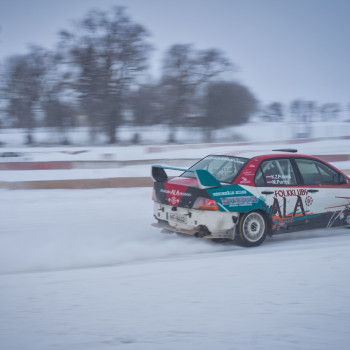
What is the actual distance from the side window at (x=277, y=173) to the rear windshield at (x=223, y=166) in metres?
0.32

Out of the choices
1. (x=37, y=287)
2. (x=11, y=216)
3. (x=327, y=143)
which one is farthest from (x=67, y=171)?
(x=327, y=143)

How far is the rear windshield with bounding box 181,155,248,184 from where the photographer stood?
6543 mm

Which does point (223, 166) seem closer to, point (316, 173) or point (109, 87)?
point (316, 173)

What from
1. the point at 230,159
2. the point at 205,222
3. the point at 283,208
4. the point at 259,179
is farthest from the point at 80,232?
the point at 283,208

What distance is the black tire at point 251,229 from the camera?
6418mm

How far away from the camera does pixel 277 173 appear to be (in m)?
6.71

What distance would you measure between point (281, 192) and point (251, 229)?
74cm

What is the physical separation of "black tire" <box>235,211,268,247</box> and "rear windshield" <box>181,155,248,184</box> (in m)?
0.62

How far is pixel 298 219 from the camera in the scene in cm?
686

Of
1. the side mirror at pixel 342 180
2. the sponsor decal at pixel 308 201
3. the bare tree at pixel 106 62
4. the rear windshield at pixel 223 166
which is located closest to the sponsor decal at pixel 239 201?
the rear windshield at pixel 223 166

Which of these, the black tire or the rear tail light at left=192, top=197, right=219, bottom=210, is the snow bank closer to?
the black tire

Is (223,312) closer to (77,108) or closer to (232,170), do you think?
(232,170)

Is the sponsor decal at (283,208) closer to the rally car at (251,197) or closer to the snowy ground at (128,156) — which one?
the rally car at (251,197)

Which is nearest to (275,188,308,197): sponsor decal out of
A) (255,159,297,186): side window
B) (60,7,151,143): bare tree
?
(255,159,297,186): side window
